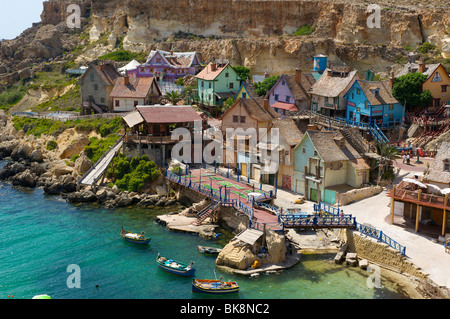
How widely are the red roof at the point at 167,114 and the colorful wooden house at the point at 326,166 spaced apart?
16178 millimetres

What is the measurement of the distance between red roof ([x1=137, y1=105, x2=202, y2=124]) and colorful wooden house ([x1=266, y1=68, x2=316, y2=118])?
11.5 m

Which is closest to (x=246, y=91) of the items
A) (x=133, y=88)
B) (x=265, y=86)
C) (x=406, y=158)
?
(x=265, y=86)

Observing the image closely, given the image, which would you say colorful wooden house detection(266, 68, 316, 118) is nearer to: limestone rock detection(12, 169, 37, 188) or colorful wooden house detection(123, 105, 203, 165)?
colorful wooden house detection(123, 105, 203, 165)

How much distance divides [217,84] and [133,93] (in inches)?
480

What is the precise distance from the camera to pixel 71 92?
9906 centimetres

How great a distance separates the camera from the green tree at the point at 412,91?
63.6 m

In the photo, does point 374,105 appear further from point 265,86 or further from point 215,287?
point 215,287

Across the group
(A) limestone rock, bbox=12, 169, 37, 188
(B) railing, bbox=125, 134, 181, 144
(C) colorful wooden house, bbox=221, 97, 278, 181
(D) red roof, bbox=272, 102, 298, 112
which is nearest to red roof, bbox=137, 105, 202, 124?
(B) railing, bbox=125, 134, 181, 144

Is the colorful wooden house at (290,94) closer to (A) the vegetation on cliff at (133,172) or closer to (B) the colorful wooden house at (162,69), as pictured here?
(A) the vegetation on cliff at (133,172)

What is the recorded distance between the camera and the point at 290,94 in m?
70.9

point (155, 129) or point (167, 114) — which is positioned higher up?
point (167, 114)

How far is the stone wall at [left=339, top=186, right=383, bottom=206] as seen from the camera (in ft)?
166

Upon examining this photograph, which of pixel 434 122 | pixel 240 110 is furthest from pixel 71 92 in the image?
pixel 434 122

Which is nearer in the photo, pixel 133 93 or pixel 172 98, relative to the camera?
pixel 133 93
